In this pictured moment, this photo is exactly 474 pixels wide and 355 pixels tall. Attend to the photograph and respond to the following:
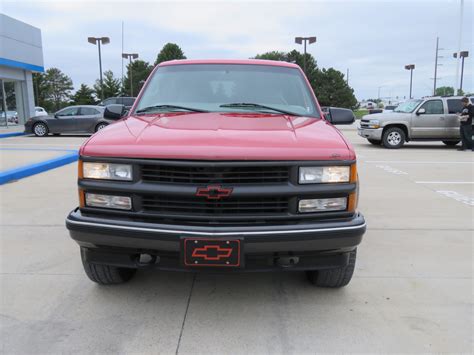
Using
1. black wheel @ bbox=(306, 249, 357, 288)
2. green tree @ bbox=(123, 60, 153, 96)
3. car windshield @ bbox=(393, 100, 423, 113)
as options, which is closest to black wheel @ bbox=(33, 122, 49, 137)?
car windshield @ bbox=(393, 100, 423, 113)

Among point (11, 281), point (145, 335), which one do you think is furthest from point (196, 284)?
point (11, 281)

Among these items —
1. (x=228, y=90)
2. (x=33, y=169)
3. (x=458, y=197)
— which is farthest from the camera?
(x=33, y=169)

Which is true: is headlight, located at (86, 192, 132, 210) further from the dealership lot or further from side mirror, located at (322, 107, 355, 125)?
side mirror, located at (322, 107, 355, 125)

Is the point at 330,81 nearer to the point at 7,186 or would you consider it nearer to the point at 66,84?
the point at 66,84

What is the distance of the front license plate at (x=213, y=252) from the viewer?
2.46 meters

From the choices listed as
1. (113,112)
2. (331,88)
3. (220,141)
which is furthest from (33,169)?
(331,88)

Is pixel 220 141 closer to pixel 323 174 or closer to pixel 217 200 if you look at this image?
pixel 217 200

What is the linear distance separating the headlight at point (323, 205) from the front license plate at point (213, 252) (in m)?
0.49

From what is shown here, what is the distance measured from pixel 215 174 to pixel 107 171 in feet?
2.39

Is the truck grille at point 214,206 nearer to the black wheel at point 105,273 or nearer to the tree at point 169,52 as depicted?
the black wheel at point 105,273

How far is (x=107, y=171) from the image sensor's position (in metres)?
2.67

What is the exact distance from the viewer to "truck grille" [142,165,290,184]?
2.53 meters

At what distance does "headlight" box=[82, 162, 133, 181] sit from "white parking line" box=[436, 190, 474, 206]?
17.8 feet

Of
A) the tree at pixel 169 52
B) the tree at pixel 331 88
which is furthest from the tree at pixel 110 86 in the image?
the tree at pixel 331 88
